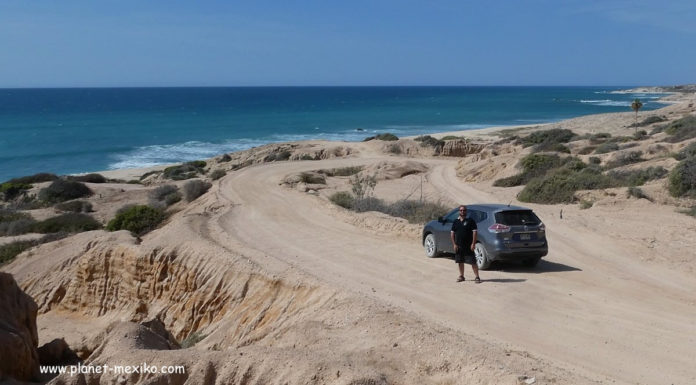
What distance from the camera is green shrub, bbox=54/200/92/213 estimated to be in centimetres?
3128

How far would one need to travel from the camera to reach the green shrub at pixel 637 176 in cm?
2575

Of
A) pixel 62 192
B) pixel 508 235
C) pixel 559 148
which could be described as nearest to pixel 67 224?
pixel 62 192

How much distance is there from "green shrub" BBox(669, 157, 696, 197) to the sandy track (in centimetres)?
619

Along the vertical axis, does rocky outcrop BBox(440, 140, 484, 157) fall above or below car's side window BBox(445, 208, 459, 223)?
below

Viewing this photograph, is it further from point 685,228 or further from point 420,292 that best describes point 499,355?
point 685,228

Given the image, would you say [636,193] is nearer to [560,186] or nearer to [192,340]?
[560,186]

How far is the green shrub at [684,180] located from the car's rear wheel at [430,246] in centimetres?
1276

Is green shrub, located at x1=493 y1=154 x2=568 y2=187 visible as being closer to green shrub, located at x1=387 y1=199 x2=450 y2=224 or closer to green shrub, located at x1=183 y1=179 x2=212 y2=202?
green shrub, located at x1=387 y1=199 x2=450 y2=224

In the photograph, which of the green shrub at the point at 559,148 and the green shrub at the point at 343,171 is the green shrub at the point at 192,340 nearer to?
the green shrub at the point at 343,171

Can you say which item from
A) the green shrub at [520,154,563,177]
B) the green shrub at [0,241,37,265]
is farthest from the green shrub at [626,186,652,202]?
the green shrub at [0,241,37,265]

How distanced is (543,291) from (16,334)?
1040 cm

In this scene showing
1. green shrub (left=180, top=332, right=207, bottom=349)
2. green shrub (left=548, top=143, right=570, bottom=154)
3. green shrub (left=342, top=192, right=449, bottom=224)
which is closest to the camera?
green shrub (left=180, top=332, right=207, bottom=349)

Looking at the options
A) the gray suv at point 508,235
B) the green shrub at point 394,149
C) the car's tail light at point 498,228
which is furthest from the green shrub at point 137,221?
the green shrub at point 394,149

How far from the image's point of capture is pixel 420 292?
493 inches
